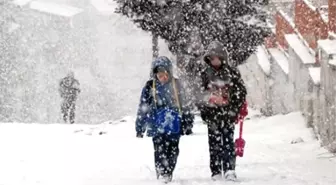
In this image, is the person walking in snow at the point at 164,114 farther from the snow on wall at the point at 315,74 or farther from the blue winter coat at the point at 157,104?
the snow on wall at the point at 315,74

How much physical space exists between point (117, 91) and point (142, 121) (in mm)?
38724

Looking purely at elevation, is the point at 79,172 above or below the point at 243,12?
below

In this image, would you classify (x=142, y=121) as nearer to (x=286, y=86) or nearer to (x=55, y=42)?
(x=286, y=86)

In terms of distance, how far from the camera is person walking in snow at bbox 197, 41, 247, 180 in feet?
24.4

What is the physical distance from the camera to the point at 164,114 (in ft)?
25.0

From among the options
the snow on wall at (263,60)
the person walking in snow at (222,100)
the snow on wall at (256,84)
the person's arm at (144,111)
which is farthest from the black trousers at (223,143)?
the snow on wall at (263,60)

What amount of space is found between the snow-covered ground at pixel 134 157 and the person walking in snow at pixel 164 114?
29cm

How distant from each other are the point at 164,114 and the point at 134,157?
3.26m

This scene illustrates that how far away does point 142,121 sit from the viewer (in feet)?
25.3

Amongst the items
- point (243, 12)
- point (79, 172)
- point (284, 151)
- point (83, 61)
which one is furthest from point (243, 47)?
point (83, 61)

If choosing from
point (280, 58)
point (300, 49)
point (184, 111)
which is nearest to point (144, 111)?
point (184, 111)

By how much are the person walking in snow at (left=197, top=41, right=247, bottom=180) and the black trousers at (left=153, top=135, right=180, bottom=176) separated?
17.3 inches

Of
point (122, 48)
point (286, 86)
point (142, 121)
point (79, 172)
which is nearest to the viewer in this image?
point (142, 121)

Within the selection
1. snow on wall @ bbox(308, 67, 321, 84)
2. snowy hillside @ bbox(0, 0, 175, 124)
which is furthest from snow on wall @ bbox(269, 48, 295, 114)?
snowy hillside @ bbox(0, 0, 175, 124)
